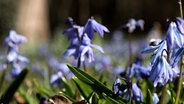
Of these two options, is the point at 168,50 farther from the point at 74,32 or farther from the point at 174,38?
the point at 74,32

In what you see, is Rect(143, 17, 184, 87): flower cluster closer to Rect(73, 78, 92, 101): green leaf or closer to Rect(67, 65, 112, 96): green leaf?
Rect(67, 65, 112, 96): green leaf

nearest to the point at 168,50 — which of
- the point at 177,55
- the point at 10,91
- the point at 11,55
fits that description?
the point at 177,55

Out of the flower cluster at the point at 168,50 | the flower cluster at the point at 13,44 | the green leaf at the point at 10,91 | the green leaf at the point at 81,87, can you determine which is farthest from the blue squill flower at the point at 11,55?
the flower cluster at the point at 168,50

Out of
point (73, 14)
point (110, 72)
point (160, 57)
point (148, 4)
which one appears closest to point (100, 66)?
point (110, 72)

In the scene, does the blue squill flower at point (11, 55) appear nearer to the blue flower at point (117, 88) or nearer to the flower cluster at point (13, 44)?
the flower cluster at point (13, 44)

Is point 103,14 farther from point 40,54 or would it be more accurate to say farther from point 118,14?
point 40,54
